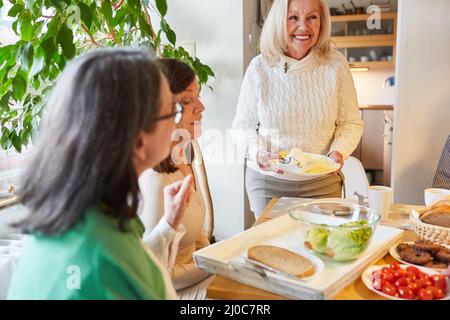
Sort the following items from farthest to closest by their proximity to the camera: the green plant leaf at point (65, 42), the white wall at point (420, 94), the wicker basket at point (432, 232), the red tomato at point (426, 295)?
1. the white wall at point (420, 94)
2. the green plant leaf at point (65, 42)
3. the wicker basket at point (432, 232)
4. the red tomato at point (426, 295)

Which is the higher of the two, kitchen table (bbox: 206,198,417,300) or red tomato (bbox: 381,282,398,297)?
red tomato (bbox: 381,282,398,297)

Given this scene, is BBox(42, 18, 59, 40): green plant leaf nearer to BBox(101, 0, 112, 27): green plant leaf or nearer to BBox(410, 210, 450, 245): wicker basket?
BBox(101, 0, 112, 27): green plant leaf

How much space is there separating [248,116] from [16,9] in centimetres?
90

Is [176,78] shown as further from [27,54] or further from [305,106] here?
[305,106]

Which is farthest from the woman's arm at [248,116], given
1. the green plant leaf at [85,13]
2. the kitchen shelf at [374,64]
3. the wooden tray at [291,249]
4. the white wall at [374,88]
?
the white wall at [374,88]

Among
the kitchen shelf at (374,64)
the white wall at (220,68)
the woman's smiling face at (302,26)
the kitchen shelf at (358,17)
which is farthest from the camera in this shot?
the kitchen shelf at (374,64)

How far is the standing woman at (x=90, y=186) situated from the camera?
22.6 inches

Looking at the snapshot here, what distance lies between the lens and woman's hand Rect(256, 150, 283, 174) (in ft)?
4.90

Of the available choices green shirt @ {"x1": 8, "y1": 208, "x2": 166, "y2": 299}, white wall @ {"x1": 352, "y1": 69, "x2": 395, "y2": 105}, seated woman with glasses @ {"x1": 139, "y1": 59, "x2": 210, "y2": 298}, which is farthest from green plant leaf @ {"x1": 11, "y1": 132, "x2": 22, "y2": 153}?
white wall @ {"x1": 352, "y1": 69, "x2": 395, "y2": 105}

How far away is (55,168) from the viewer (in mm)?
599

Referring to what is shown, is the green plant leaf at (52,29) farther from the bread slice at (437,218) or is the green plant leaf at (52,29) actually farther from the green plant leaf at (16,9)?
the bread slice at (437,218)

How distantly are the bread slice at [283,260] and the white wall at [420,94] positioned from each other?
165 cm

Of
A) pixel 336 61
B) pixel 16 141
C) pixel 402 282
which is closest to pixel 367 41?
pixel 336 61

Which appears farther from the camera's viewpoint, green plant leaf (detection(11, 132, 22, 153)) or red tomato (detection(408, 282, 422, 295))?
green plant leaf (detection(11, 132, 22, 153))
